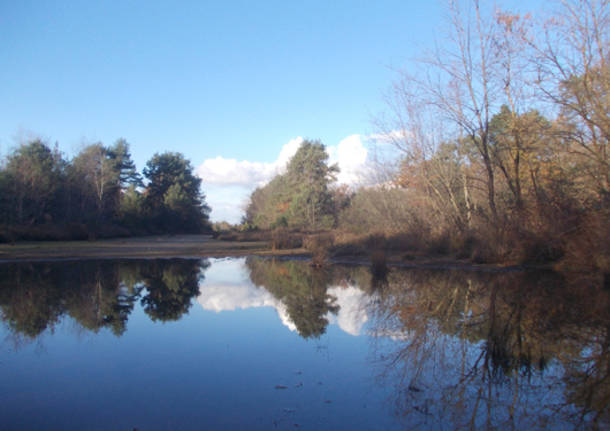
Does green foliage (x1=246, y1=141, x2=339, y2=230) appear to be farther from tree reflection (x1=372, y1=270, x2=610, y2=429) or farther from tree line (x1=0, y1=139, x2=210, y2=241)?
tree reflection (x1=372, y1=270, x2=610, y2=429)

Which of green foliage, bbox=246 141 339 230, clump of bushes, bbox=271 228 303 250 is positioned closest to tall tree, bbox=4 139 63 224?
green foliage, bbox=246 141 339 230

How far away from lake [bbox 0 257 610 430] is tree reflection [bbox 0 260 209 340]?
8cm

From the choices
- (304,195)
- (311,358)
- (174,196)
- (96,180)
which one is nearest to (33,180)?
(96,180)

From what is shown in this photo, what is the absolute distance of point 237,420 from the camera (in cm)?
410

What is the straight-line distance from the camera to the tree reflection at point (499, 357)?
4.25m

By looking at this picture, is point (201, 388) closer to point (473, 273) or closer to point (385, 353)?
point (385, 353)

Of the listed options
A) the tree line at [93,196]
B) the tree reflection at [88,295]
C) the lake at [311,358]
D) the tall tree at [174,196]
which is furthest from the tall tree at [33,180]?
the lake at [311,358]

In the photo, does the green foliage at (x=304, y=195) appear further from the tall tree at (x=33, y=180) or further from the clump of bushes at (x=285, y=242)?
the tall tree at (x=33, y=180)

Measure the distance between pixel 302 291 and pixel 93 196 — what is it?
1722 inches

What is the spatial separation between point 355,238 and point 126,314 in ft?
53.5

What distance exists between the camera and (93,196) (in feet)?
160

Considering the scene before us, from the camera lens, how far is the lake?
4.23m

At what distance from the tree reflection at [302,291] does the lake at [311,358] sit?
0.09m

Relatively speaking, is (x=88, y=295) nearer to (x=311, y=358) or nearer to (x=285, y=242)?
(x=311, y=358)
